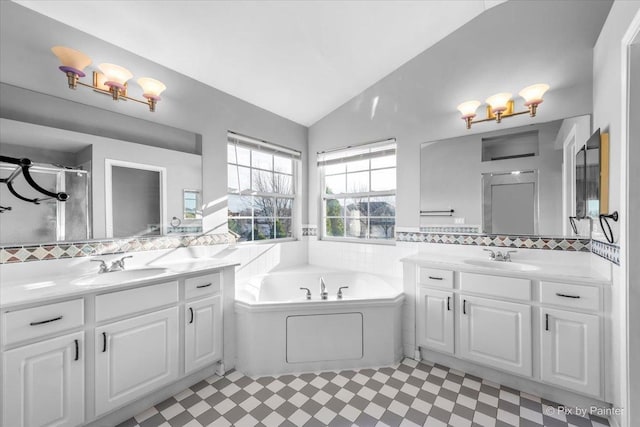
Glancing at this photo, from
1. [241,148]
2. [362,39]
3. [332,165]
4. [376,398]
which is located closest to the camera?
[376,398]

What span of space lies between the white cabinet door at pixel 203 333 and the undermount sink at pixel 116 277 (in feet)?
1.18

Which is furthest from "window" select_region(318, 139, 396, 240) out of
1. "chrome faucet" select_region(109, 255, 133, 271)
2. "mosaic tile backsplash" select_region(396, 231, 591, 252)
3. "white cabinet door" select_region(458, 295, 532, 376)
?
"chrome faucet" select_region(109, 255, 133, 271)

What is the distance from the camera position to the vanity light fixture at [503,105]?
2135 millimetres

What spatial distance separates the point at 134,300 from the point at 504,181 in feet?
9.45

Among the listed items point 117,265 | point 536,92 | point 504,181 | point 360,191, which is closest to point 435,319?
point 504,181

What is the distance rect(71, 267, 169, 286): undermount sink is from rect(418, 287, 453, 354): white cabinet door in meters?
2.00

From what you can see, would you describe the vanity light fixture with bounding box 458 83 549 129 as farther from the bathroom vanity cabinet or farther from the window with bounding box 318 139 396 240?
the bathroom vanity cabinet

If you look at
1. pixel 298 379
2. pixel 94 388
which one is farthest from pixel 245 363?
pixel 94 388

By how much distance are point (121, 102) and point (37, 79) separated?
440mm

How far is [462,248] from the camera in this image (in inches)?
101

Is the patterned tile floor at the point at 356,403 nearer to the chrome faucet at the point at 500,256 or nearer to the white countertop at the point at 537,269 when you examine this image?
the white countertop at the point at 537,269

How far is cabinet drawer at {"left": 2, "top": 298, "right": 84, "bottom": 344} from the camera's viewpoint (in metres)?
1.28

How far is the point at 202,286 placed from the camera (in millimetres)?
2035

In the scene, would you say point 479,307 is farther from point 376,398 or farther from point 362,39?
point 362,39
